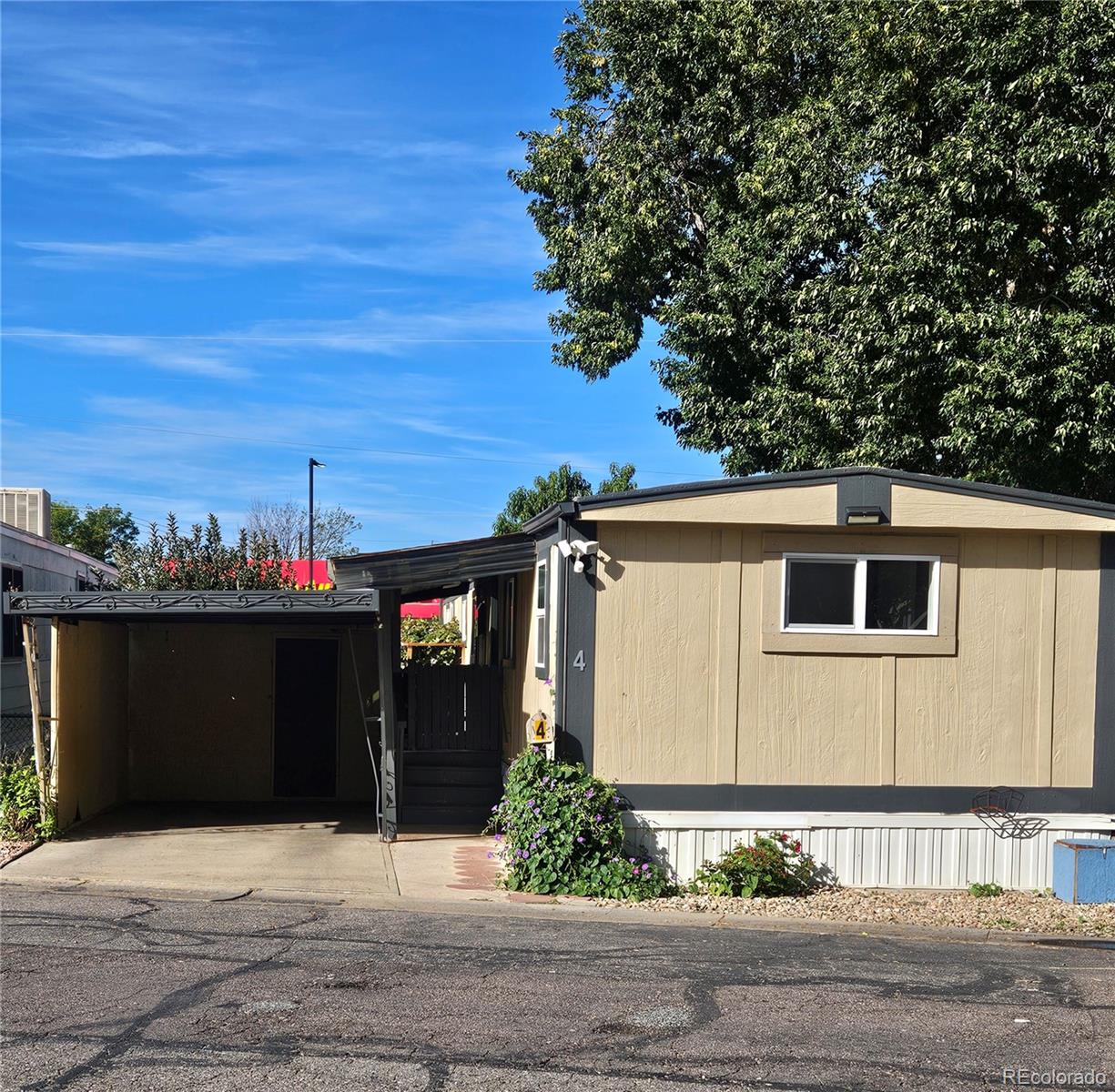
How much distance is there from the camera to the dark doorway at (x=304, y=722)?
49.6 ft

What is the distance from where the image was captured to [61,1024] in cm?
585

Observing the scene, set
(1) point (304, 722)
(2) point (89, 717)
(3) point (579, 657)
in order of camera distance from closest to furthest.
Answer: (3) point (579, 657), (2) point (89, 717), (1) point (304, 722)

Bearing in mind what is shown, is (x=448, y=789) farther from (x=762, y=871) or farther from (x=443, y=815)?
(x=762, y=871)

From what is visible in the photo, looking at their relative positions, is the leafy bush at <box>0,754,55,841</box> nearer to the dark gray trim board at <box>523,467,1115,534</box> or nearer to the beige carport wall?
the beige carport wall

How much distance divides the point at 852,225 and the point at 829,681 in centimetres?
835

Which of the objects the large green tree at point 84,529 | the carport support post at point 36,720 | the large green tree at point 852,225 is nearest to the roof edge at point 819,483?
the large green tree at point 852,225

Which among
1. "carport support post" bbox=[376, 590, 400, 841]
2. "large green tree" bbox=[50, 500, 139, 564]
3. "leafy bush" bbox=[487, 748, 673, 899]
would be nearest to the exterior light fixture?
"leafy bush" bbox=[487, 748, 673, 899]

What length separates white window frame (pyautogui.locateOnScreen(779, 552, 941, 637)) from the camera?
34.0 ft

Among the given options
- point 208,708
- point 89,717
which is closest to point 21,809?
point 89,717

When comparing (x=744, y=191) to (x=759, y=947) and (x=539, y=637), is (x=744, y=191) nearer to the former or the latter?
(x=539, y=637)

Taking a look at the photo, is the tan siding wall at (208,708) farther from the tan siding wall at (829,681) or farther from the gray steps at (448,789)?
the tan siding wall at (829,681)

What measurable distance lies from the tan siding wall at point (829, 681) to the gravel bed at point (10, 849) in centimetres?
500

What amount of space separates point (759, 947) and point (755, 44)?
14.5m

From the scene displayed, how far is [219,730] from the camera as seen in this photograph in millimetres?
15000
